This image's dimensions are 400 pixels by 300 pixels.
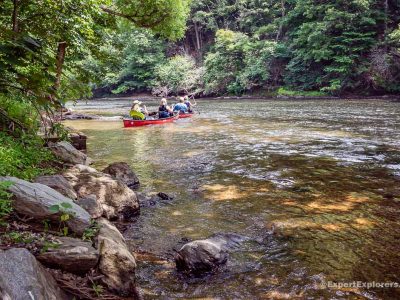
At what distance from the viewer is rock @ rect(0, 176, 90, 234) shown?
3.46 m

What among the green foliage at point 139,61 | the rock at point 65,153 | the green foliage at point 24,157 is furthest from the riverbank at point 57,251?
the green foliage at point 139,61

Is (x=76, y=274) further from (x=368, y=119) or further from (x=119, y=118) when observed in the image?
(x=119, y=118)

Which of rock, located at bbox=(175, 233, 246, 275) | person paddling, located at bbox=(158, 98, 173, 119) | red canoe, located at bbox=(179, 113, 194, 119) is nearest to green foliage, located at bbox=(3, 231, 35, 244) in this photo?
rock, located at bbox=(175, 233, 246, 275)

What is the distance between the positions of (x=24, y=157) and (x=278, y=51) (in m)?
32.2

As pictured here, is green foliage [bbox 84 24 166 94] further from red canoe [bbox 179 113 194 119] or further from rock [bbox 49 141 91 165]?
rock [bbox 49 141 91 165]

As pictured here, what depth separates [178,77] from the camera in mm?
42125

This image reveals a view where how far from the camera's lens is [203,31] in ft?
160

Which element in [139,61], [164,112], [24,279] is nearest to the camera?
[24,279]

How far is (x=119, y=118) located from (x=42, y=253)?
18505 millimetres

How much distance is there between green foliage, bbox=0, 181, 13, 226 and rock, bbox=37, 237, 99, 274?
0.56 metres

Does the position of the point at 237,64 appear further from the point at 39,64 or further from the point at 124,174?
the point at 39,64

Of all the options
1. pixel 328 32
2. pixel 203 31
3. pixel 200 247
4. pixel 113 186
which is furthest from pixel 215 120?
pixel 203 31

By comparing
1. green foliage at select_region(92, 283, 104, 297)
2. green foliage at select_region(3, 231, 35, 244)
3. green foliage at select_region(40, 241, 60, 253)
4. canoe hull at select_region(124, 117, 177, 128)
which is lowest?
green foliage at select_region(92, 283, 104, 297)

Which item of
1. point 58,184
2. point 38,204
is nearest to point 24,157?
point 58,184
